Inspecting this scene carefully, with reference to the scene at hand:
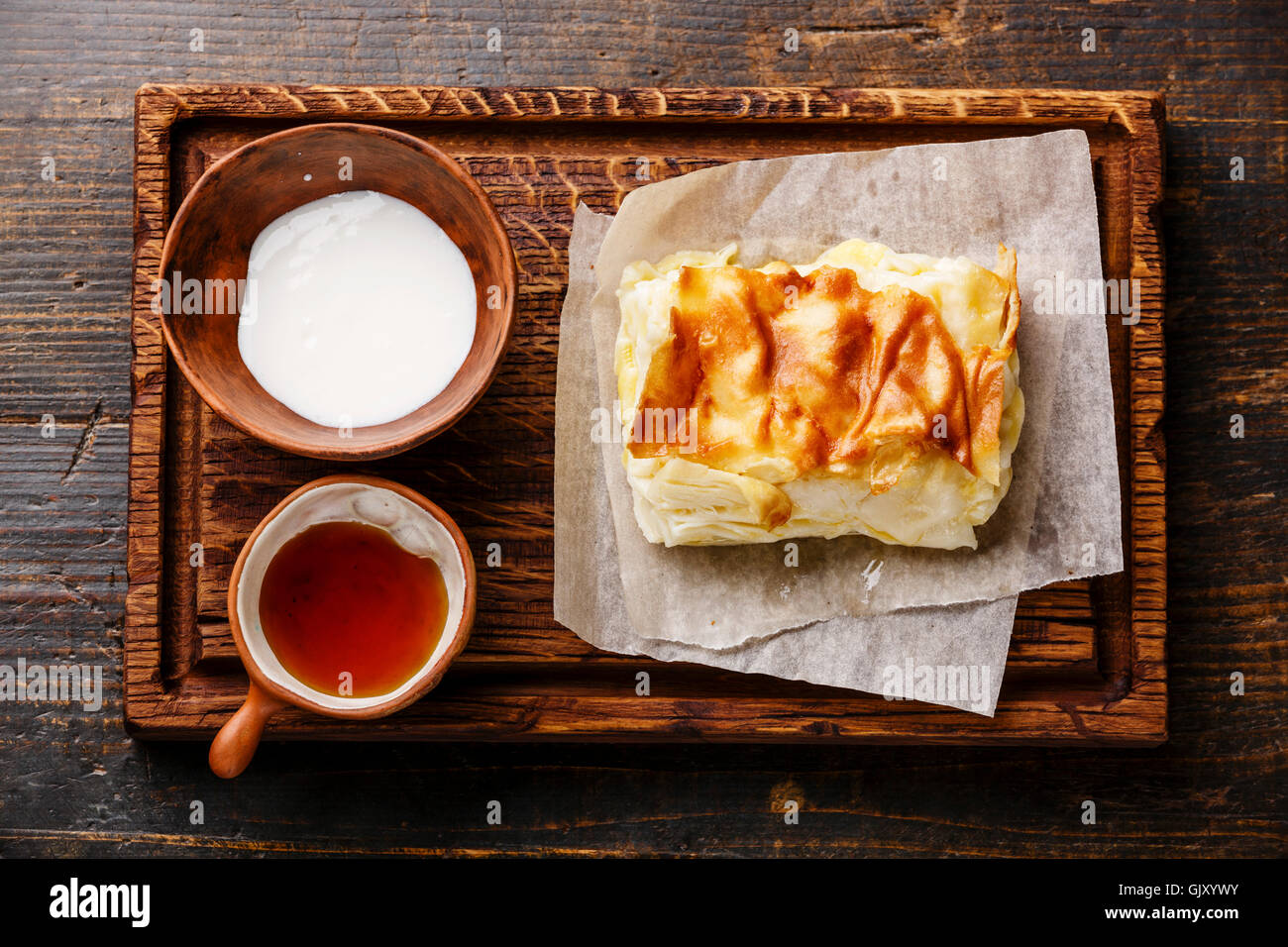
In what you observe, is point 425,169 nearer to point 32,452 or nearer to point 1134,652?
point 32,452

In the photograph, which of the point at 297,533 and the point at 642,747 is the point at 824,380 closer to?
the point at 642,747

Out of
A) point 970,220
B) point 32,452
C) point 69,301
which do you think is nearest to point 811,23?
point 970,220

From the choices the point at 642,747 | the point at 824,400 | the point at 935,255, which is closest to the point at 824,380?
the point at 824,400

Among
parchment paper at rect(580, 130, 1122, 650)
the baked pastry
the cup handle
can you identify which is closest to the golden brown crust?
the baked pastry

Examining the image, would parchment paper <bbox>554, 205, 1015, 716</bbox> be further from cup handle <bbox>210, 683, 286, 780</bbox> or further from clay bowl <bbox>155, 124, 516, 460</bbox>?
cup handle <bbox>210, 683, 286, 780</bbox>

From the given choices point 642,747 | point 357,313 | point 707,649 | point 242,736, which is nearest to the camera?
point 242,736

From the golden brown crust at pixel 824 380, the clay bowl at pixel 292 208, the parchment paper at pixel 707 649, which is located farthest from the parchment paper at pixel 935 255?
the clay bowl at pixel 292 208
